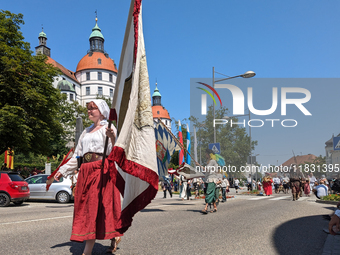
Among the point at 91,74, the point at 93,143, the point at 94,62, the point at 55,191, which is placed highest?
the point at 94,62

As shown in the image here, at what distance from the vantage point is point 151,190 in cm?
360

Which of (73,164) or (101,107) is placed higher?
(101,107)

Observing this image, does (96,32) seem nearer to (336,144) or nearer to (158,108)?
(158,108)

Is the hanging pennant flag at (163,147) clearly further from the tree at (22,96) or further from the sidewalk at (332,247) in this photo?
the tree at (22,96)

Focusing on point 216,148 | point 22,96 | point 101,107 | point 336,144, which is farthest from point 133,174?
point 22,96

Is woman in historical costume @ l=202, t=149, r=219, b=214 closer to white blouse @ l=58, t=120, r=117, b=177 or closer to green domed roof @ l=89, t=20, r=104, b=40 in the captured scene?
white blouse @ l=58, t=120, r=117, b=177

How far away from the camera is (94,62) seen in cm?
9144

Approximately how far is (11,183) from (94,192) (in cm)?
1135

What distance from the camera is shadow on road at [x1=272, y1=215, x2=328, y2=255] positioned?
17.0 ft

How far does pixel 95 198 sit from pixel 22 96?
2030cm

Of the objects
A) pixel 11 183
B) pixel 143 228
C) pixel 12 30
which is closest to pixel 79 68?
pixel 12 30

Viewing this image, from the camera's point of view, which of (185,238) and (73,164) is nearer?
(73,164)

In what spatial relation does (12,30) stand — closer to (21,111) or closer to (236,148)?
(21,111)

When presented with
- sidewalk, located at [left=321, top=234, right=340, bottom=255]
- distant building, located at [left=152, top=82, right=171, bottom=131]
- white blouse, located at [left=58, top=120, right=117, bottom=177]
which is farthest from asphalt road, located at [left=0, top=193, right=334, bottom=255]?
distant building, located at [left=152, top=82, right=171, bottom=131]
